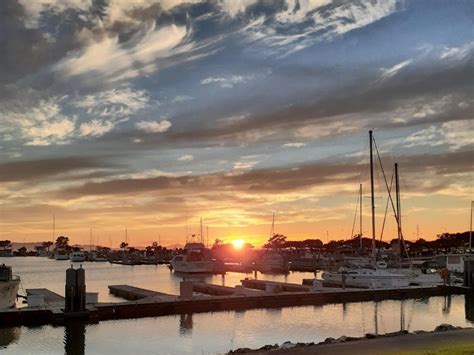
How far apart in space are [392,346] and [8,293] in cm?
2901

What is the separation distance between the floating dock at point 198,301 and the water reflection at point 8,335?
444 mm

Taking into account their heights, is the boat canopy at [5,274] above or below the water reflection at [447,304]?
above

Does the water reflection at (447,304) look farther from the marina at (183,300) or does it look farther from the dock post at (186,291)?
the dock post at (186,291)

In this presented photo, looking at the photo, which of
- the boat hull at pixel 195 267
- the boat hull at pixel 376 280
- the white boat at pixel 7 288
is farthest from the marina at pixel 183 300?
the boat hull at pixel 195 267

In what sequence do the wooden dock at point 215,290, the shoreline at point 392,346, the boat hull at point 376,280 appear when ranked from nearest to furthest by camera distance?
1. the shoreline at point 392,346
2. the wooden dock at point 215,290
3. the boat hull at point 376,280

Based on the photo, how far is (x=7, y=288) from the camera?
40.2 meters

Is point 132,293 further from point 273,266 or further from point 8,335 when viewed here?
point 273,266

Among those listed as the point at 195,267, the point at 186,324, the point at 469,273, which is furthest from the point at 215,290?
the point at 195,267

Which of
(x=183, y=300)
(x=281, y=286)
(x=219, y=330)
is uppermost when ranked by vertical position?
(x=183, y=300)

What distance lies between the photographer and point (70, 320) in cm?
3475

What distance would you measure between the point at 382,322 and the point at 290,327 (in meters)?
6.74

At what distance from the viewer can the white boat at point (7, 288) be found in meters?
39.3

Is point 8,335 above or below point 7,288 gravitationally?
below

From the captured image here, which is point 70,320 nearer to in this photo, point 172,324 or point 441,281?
point 172,324
